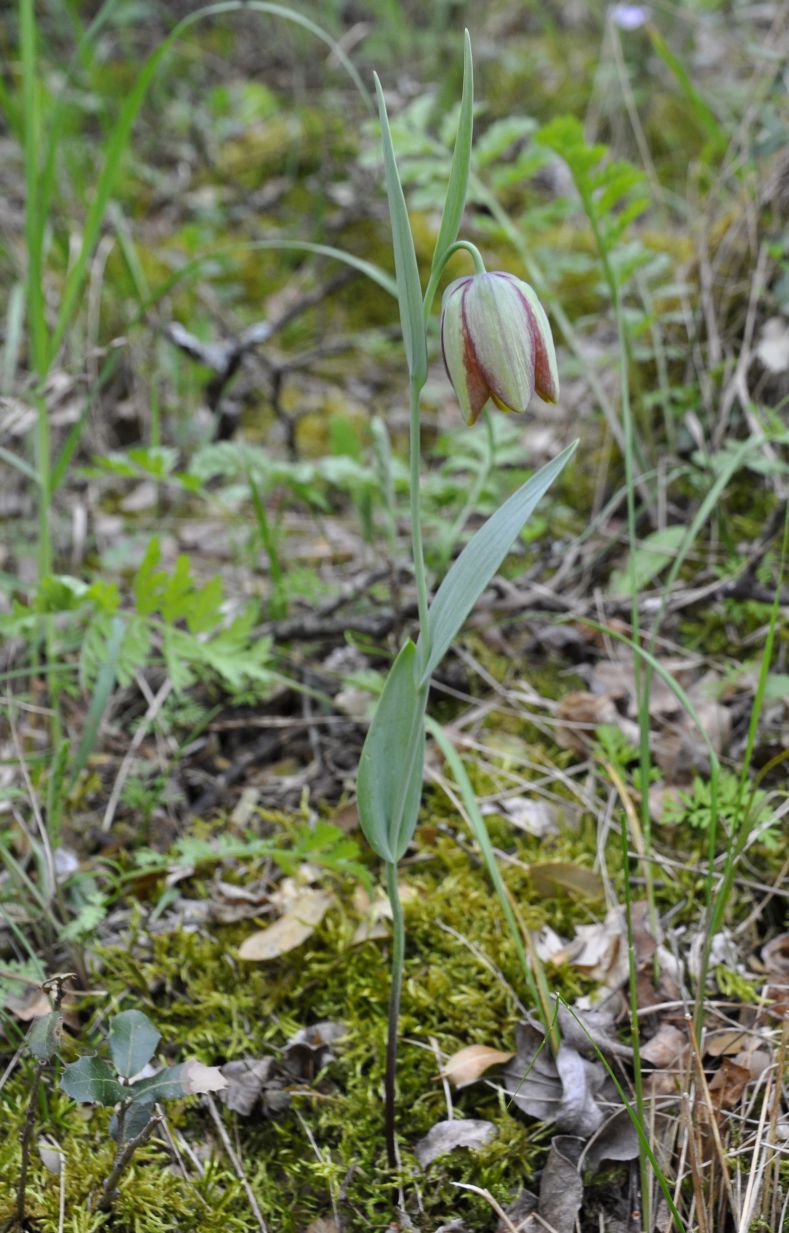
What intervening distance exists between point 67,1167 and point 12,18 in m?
5.20

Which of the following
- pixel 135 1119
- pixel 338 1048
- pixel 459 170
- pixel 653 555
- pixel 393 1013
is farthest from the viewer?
pixel 653 555

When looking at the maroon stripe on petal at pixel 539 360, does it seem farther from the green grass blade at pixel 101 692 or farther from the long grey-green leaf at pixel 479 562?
the green grass blade at pixel 101 692

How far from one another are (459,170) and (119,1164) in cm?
123

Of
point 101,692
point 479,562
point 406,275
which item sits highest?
point 406,275

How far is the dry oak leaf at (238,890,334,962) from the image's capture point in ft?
5.06

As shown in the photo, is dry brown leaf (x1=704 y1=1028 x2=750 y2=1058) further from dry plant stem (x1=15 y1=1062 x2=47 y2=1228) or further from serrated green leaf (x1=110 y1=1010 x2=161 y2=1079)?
dry plant stem (x1=15 y1=1062 x2=47 y2=1228)

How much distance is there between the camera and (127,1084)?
1.15 m

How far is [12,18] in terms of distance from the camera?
4.69 metres

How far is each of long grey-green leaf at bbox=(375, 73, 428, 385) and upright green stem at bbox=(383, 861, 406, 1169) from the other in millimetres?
636

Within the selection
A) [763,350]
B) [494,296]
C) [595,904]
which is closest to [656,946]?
[595,904]

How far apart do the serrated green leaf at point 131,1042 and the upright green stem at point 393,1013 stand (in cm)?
31

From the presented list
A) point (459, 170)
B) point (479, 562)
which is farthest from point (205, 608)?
point (459, 170)

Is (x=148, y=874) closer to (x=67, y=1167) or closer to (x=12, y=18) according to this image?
(x=67, y=1167)

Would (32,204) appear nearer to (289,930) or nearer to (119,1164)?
(289,930)
